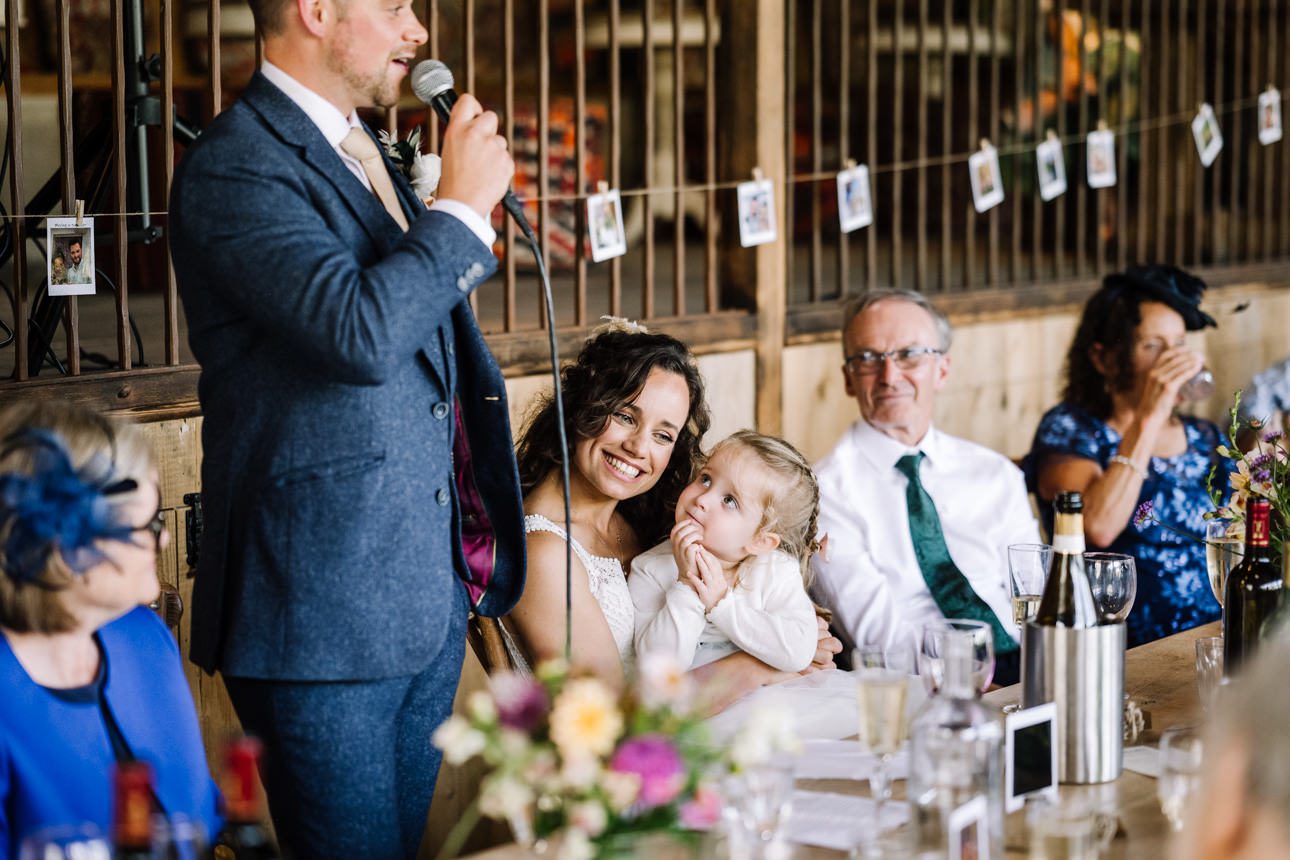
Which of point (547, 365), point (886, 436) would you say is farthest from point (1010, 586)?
point (547, 365)

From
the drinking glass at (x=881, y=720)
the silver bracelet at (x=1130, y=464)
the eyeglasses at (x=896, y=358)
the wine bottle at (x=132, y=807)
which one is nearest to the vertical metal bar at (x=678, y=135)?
the eyeglasses at (x=896, y=358)

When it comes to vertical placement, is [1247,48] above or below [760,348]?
above

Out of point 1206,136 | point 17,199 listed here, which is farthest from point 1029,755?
point 1206,136

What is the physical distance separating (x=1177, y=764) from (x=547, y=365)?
6.93 ft

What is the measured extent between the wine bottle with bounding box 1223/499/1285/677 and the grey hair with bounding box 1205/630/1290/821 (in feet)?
3.22

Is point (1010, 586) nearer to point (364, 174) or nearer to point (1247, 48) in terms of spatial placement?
point (364, 174)

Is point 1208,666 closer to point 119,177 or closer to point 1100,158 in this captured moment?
point 119,177

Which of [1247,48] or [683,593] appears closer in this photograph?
[683,593]

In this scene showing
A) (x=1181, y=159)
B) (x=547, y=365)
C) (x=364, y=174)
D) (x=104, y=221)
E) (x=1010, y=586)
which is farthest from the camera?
(x=1181, y=159)

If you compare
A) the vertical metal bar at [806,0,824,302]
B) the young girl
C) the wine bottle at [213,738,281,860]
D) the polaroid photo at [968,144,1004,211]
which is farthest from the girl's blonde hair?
the polaroid photo at [968,144,1004,211]

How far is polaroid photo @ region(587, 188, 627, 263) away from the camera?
3285 millimetres

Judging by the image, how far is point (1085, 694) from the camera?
1.64 m

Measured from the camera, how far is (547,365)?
3.38m

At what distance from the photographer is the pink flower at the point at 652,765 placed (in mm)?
1123
